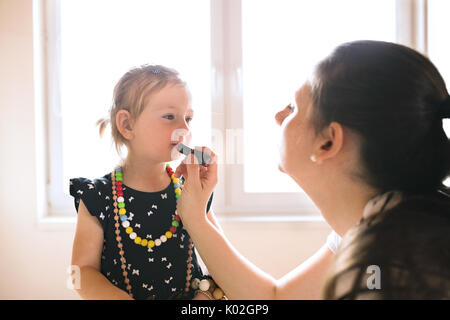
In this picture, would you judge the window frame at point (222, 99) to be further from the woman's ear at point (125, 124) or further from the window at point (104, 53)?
the woman's ear at point (125, 124)

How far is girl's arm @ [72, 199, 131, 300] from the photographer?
70 centimetres

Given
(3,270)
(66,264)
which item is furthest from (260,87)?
(3,270)

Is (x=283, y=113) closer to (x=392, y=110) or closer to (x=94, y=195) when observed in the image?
(x=392, y=110)

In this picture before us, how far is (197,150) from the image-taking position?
0.74m

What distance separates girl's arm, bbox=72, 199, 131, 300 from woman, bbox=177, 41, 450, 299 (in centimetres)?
20

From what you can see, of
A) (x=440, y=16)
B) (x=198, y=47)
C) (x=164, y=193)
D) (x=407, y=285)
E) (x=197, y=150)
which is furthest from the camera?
(x=198, y=47)

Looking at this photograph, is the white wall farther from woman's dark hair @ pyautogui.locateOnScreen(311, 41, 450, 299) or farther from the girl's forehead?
woman's dark hair @ pyautogui.locateOnScreen(311, 41, 450, 299)

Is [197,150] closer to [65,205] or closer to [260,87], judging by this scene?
[260,87]

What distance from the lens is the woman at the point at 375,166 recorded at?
15.9 inches

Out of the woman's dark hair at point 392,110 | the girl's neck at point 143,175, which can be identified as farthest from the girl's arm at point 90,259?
the woman's dark hair at point 392,110

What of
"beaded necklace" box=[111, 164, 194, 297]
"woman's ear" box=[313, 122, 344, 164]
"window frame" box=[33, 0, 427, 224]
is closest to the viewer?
"woman's ear" box=[313, 122, 344, 164]

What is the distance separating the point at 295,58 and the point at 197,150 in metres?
0.97

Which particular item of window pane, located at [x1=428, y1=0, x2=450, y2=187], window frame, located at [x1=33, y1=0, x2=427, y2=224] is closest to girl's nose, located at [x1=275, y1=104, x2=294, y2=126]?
window frame, located at [x1=33, y1=0, x2=427, y2=224]

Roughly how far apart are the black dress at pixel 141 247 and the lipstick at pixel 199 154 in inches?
6.2
